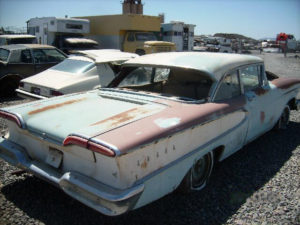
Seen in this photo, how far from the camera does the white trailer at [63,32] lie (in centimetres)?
1352

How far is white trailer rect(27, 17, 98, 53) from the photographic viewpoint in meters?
13.5

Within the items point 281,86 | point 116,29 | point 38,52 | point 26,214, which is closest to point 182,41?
point 116,29

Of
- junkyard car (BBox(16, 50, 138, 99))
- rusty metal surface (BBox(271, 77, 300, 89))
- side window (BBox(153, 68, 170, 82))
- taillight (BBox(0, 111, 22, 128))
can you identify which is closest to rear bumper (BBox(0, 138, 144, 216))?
taillight (BBox(0, 111, 22, 128))

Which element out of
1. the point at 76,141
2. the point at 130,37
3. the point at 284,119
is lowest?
the point at 284,119

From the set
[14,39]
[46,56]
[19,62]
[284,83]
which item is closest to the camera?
[284,83]

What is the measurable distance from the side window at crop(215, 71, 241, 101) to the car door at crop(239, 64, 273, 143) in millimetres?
136

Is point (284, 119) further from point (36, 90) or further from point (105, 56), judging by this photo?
point (36, 90)

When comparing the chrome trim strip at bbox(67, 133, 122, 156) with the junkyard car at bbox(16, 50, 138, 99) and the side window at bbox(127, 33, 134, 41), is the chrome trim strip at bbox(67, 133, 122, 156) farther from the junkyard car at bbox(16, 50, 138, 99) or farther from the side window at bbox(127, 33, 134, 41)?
the side window at bbox(127, 33, 134, 41)

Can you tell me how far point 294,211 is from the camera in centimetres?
273

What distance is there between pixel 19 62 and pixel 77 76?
2629 millimetres

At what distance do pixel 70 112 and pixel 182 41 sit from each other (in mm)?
17352

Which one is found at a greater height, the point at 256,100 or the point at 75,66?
the point at 75,66

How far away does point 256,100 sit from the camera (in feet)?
12.1

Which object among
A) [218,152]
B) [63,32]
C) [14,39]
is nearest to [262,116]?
[218,152]
